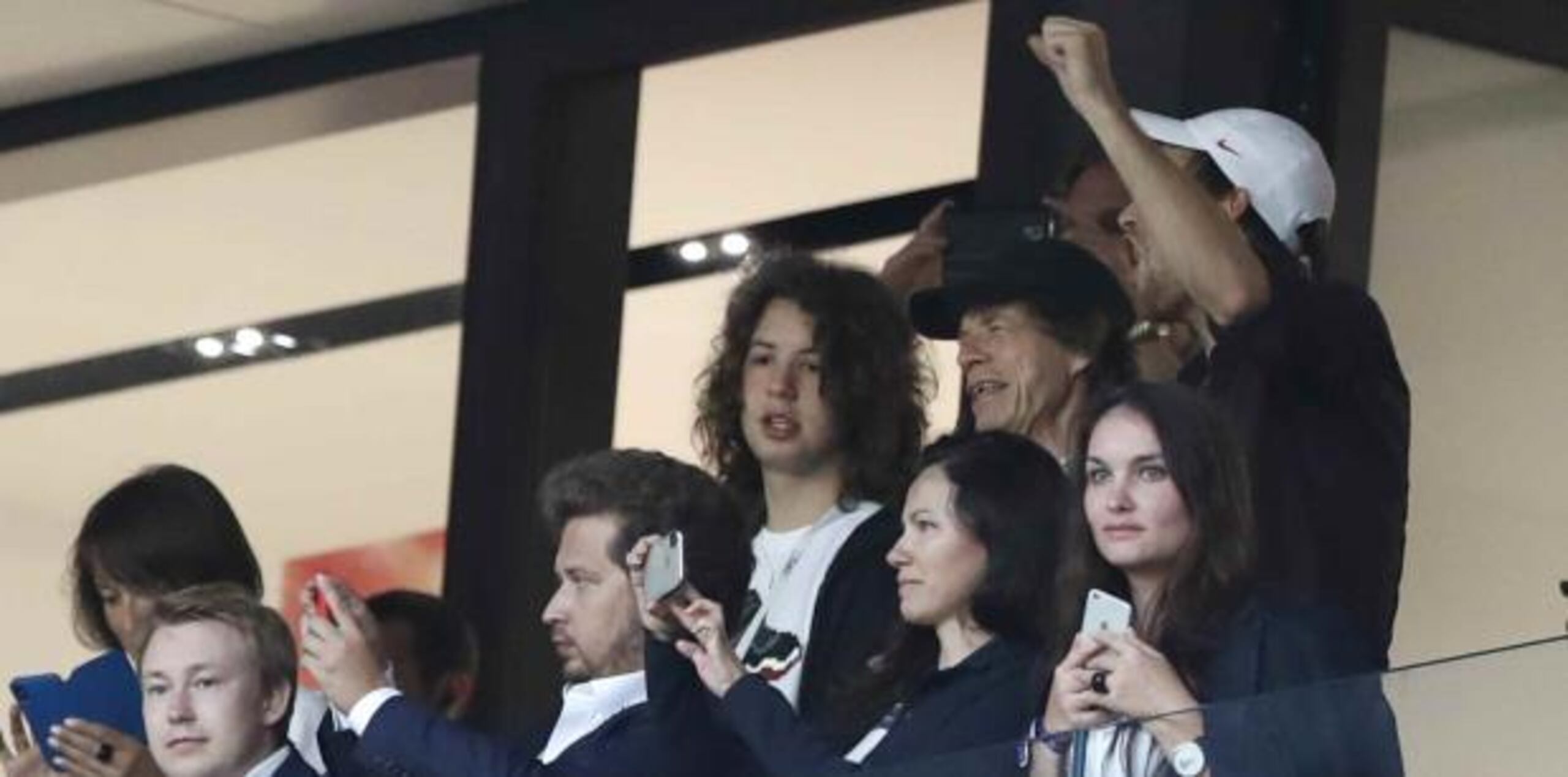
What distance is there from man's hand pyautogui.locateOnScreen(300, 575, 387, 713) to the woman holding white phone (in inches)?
37.4

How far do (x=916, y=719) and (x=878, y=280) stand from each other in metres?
1.18

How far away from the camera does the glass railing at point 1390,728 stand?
483cm

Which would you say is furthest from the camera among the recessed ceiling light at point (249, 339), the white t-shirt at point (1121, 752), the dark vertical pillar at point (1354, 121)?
the recessed ceiling light at point (249, 339)

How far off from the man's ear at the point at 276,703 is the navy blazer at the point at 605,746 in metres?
0.31

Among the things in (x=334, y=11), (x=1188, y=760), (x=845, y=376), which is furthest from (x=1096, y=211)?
(x=334, y=11)

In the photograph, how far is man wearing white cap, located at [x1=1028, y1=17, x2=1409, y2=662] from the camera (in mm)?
5820

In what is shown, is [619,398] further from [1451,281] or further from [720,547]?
[720,547]

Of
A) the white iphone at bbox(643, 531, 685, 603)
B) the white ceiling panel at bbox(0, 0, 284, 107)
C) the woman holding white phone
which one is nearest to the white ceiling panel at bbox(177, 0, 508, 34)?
the white ceiling panel at bbox(0, 0, 284, 107)

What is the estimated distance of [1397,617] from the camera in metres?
7.83

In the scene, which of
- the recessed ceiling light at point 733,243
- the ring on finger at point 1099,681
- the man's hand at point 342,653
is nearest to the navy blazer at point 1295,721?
the ring on finger at point 1099,681

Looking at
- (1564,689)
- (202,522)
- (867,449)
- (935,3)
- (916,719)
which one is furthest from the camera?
(935,3)

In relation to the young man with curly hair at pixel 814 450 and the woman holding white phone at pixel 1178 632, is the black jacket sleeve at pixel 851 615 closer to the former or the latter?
the young man with curly hair at pixel 814 450

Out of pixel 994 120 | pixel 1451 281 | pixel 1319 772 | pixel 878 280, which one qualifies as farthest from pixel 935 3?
pixel 1319 772

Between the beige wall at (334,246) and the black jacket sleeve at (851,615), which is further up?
the beige wall at (334,246)
